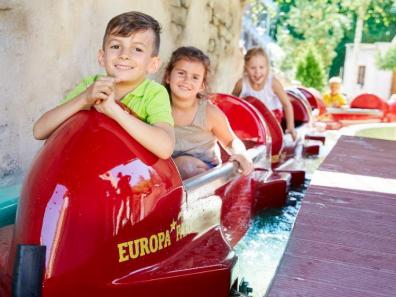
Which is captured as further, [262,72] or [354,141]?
[354,141]

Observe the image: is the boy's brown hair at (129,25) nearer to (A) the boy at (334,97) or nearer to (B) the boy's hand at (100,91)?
(B) the boy's hand at (100,91)

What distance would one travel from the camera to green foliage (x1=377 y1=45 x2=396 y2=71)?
70.7ft

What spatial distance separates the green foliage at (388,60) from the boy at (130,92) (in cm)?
2098

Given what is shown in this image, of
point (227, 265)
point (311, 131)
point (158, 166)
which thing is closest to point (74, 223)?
point (158, 166)

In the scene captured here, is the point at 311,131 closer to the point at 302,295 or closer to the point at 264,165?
the point at 264,165

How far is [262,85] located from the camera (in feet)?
14.2

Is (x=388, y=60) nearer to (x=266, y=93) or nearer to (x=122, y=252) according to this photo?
(x=266, y=93)

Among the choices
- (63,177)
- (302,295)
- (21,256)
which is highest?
(63,177)

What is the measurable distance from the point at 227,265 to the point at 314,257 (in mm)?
374

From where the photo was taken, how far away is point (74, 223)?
4.57 ft

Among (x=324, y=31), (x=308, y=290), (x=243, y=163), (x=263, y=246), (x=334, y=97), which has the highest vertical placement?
(x=324, y=31)

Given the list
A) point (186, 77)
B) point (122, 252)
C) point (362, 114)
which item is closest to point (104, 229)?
point (122, 252)

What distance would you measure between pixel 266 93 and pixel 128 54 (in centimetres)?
280

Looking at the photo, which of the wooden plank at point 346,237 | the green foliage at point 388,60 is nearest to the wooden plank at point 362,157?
the wooden plank at point 346,237
